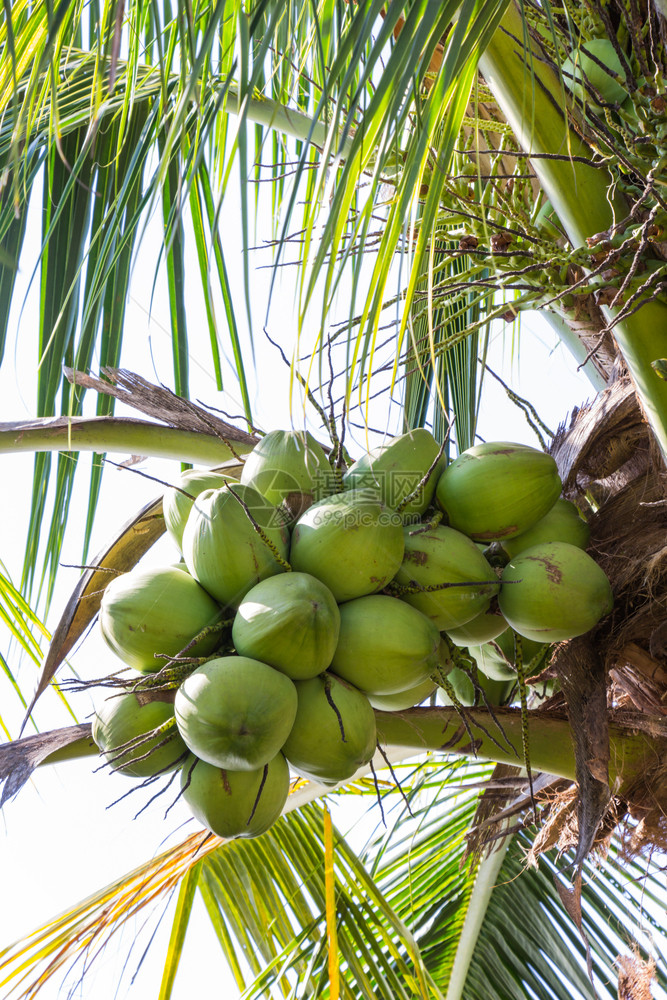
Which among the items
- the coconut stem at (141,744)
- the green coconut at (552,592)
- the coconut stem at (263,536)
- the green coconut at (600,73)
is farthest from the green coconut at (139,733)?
the green coconut at (600,73)

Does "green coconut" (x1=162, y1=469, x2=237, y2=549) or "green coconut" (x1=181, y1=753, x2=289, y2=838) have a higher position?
"green coconut" (x1=162, y1=469, x2=237, y2=549)

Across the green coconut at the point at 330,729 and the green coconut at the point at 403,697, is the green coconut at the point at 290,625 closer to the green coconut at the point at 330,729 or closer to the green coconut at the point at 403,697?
the green coconut at the point at 330,729

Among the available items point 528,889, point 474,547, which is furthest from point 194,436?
point 528,889

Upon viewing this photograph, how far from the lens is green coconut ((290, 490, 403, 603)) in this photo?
3.23 feet

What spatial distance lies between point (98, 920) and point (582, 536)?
1.18 meters

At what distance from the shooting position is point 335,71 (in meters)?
0.72

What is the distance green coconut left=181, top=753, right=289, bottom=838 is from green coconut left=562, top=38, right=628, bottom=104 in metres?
0.88

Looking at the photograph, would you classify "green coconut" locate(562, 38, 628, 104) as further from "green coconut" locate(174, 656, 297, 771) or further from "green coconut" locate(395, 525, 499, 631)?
"green coconut" locate(174, 656, 297, 771)

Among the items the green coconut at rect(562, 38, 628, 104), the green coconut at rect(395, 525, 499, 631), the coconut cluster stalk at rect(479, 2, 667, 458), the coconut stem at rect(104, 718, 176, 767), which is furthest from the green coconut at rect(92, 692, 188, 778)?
the green coconut at rect(562, 38, 628, 104)

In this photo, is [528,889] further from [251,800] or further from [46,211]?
[46,211]

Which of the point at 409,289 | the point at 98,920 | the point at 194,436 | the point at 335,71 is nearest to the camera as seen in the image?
the point at 335,71

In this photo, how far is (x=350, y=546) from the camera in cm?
98

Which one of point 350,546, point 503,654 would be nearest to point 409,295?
point 350,546

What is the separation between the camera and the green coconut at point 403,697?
3.52 feet
